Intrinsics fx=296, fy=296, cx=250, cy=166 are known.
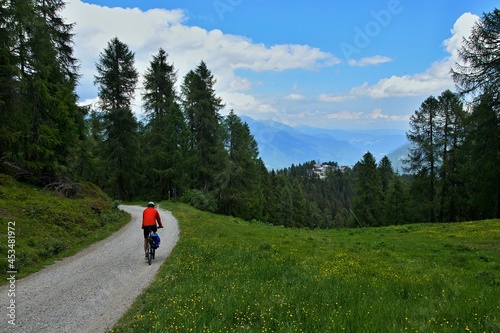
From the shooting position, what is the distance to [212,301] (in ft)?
21.6

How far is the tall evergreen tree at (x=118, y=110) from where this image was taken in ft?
131

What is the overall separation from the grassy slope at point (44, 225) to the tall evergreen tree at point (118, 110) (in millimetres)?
19800

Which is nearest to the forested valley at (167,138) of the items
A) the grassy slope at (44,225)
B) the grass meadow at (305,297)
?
the grassy slope at (44,225)

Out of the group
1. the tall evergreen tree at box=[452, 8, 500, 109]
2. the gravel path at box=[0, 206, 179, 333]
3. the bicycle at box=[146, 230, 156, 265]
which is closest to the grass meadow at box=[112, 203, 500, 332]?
the gravel path at box=[0, 206, 179, 333]

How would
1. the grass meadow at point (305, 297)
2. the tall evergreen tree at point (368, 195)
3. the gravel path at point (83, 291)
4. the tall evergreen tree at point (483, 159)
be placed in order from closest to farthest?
the grass meadow at point (305, 297) < the gravel path at point (83, 291) < the tall evergreen tree at point (483, 159) < the tall evergreen tree at point (368, 195)

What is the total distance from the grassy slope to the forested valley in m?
3.79

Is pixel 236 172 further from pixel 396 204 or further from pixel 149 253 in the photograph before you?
pixel 396 204

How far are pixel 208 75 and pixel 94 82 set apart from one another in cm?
1539

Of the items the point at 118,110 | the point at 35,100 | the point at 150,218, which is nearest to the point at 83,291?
the point at 150,218

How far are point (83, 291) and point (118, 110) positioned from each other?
1410 inches

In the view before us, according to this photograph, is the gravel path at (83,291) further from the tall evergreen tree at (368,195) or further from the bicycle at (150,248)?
the tall evergreen tree at (368,195)

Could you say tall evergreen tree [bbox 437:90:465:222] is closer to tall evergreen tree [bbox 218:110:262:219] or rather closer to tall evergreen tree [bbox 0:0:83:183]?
tall evergreen tree [bbox 218:110:262:219]

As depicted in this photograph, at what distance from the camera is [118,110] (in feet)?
132

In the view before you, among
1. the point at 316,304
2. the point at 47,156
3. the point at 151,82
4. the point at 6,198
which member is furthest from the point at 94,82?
the point at 316,304
